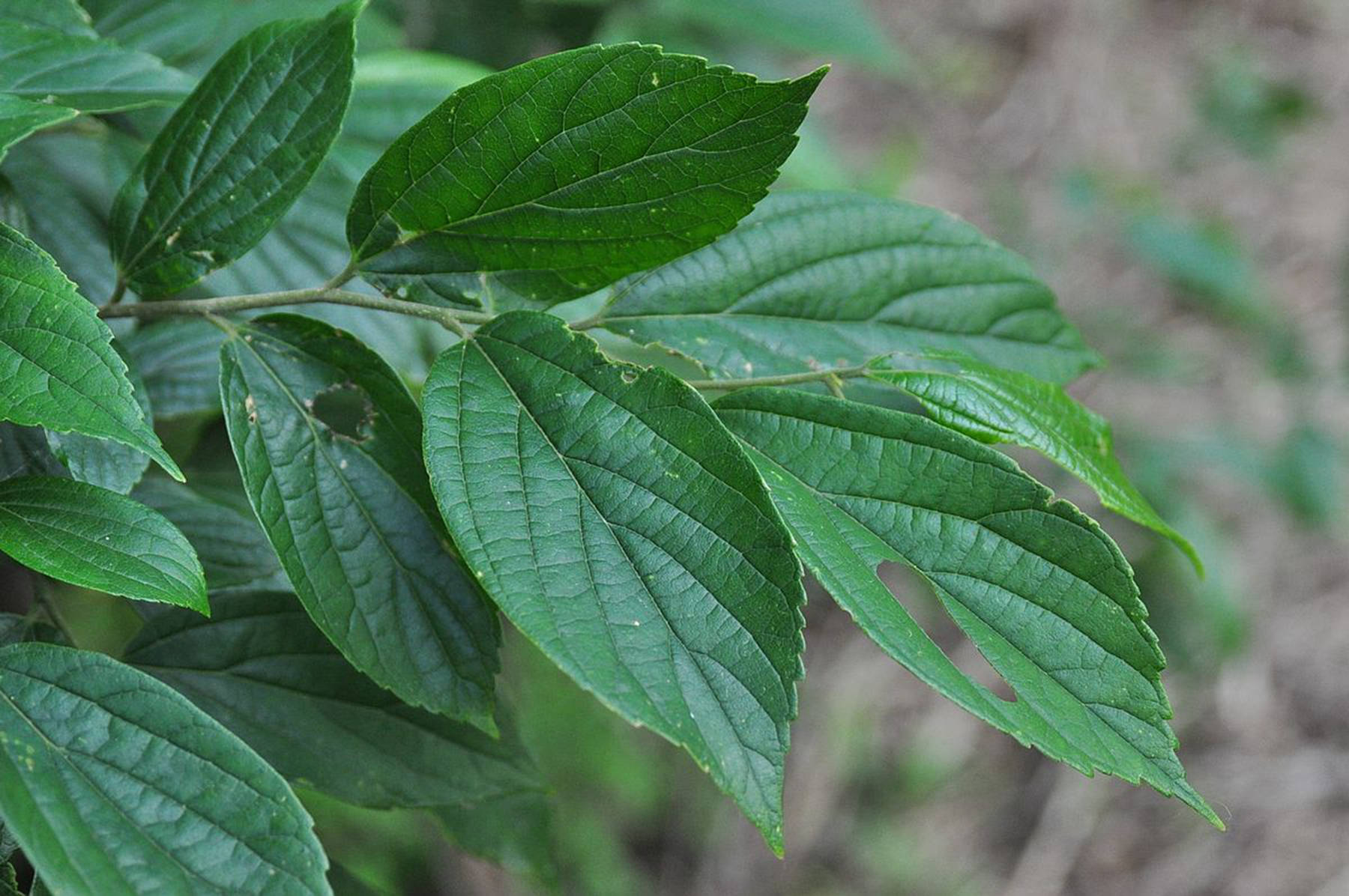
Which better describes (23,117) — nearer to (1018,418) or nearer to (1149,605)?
(1018,418)

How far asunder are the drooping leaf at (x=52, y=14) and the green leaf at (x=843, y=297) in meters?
0.47

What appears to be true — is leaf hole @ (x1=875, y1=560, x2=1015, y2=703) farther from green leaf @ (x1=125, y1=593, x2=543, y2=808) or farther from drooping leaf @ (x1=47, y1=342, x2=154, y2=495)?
drooping leaf @ (x1=47, y1=342, x2=154, y2=495)

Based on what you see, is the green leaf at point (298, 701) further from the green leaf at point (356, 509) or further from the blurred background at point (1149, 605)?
the blurred background at point (1149, 605)

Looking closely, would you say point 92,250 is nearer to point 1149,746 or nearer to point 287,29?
point 287,29

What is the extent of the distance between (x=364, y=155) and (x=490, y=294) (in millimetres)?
447

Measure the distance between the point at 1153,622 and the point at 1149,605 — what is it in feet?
0.17

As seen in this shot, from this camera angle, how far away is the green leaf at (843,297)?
849 millimetres

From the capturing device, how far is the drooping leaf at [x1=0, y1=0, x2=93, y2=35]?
890mm

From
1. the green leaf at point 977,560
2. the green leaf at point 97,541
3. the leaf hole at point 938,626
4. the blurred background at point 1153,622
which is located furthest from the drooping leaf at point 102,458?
the leaf hole at point 938,626

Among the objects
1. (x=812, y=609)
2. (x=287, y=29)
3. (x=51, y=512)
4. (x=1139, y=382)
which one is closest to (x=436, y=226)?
(x=287, y=29)

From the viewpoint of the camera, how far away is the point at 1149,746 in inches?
26.5

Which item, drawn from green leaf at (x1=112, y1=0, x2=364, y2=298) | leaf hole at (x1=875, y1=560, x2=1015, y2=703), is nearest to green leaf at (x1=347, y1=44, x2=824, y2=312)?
green leaf at (x1=112, y1=0, x2=364, y2=298)

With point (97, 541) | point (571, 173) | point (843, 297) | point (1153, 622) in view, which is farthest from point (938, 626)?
point (97, 541)

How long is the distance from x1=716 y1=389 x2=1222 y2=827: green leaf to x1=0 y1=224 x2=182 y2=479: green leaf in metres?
0.37
